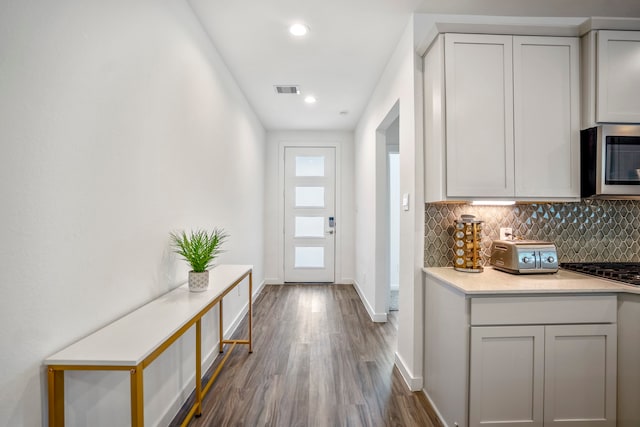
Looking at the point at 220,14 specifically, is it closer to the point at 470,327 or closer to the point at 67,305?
the point at 67,305

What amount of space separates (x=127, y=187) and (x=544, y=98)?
2.52m

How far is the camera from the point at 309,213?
5.25 m

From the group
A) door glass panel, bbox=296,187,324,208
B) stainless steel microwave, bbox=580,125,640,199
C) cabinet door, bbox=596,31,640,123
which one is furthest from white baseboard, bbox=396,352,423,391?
door glass panel, bbox=296,187,324,208

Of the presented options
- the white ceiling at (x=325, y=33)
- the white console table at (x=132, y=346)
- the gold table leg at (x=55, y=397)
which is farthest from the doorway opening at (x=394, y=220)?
the gold table leg at (x=55, y=397)

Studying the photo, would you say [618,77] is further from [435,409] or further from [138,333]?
[138,333]

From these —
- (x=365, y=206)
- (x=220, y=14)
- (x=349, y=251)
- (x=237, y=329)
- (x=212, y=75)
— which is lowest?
(x=237, y=329)

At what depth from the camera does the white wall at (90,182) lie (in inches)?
36.0

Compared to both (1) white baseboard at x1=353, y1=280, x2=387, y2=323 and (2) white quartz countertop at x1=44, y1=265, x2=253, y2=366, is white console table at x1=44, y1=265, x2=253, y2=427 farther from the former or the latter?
(1) white baseboard at x1=353, y1=280, x2=387, y2=323

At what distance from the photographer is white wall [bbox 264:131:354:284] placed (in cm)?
521

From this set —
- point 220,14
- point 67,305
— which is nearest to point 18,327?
point 67,305

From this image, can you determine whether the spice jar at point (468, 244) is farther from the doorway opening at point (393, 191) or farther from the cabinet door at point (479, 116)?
the doorway opening at point (393, 191)

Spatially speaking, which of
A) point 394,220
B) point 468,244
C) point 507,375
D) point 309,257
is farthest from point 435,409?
point 309,257

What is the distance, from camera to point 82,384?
1163 millimetres

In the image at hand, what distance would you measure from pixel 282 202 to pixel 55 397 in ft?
14.2
